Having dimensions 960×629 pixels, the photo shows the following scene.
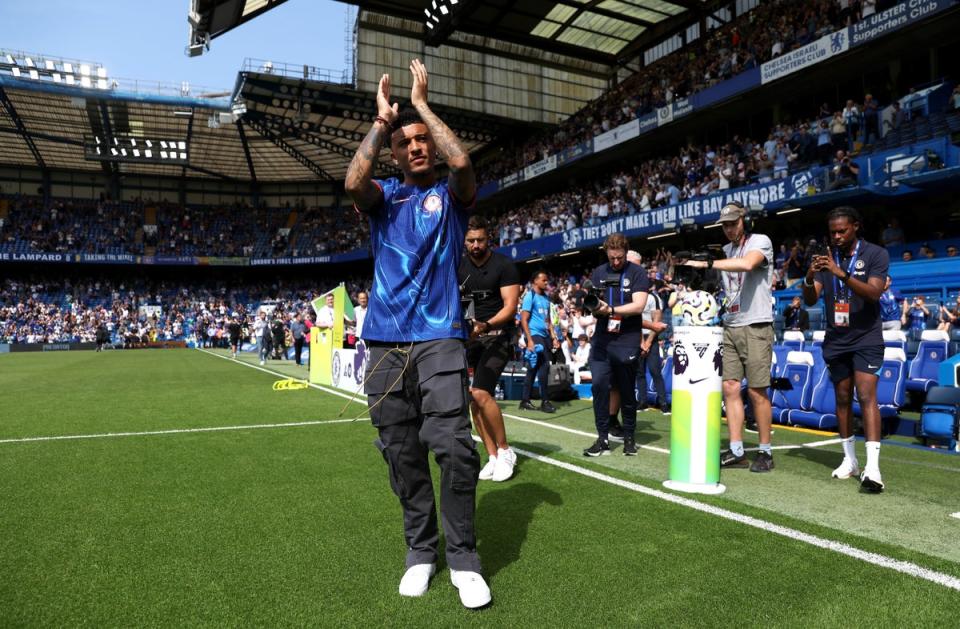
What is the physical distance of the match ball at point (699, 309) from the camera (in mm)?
5035

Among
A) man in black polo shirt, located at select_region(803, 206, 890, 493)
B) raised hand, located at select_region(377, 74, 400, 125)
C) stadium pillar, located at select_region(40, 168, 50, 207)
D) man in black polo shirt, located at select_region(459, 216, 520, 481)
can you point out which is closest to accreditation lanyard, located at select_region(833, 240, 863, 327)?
man in black polo shirt, located at select_region(803, 206, 890, 493)

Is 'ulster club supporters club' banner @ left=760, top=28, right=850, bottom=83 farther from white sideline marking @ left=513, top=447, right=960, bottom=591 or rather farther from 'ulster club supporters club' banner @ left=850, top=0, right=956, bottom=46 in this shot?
white sideline marking @ left=513, top=447, right=960, bottom=591

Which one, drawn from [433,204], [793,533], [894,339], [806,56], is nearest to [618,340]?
[793,533]

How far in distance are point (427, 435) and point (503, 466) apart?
2.40 metres

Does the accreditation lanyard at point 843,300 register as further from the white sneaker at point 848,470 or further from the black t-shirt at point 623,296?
the black t-shirt at point 623,296

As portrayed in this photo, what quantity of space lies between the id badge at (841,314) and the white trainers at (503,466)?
279 centimetres

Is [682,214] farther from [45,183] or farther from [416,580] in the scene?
[45,183]

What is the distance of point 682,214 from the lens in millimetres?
21938

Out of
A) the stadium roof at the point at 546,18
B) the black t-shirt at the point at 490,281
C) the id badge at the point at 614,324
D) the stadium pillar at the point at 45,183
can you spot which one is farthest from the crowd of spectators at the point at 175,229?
the id badge at the point at 614,324

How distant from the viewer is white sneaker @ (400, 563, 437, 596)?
2.70 meters

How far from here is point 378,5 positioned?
29891 mm

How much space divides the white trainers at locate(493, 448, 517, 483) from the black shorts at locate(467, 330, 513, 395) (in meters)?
0.58

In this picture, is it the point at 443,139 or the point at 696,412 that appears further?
the point at 696,412

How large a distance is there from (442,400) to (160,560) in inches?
→ 64.6
